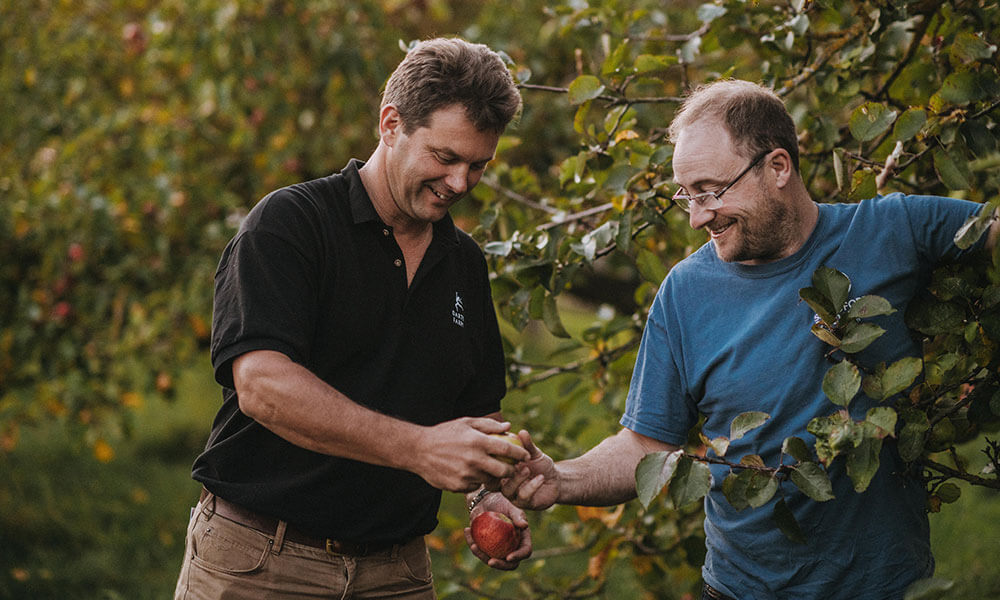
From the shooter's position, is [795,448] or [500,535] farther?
[500,535]

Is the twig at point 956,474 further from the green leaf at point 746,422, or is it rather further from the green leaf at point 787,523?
the green leaf at point 746,422

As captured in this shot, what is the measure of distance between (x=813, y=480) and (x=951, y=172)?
0.82 m

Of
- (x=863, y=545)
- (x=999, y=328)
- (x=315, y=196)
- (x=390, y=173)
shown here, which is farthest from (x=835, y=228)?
(x=315, y=196)

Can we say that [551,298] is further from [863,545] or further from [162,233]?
[162,233]

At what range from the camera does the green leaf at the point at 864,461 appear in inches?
68.8

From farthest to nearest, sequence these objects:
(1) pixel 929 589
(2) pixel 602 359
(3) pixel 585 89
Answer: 1. (2) pixel 602 359
2. (3) pixel 585 89
3. (1) pixel 929 589

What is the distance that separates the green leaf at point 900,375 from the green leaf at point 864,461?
99 millimetres

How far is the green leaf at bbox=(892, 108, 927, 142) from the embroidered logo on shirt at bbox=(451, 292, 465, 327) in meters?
1.08

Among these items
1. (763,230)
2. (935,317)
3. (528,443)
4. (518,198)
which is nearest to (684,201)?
(763,230)

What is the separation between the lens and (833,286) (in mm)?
1866

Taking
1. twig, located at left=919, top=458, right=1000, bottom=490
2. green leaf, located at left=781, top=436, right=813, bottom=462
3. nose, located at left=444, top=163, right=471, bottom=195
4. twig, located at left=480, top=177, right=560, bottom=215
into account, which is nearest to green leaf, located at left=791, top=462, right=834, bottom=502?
green leaf, located at left=781, top=436, right=813, bottom=462

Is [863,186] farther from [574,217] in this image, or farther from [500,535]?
[500,535]

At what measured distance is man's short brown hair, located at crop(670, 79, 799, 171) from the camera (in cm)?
206

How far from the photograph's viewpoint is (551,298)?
272 centimetres
